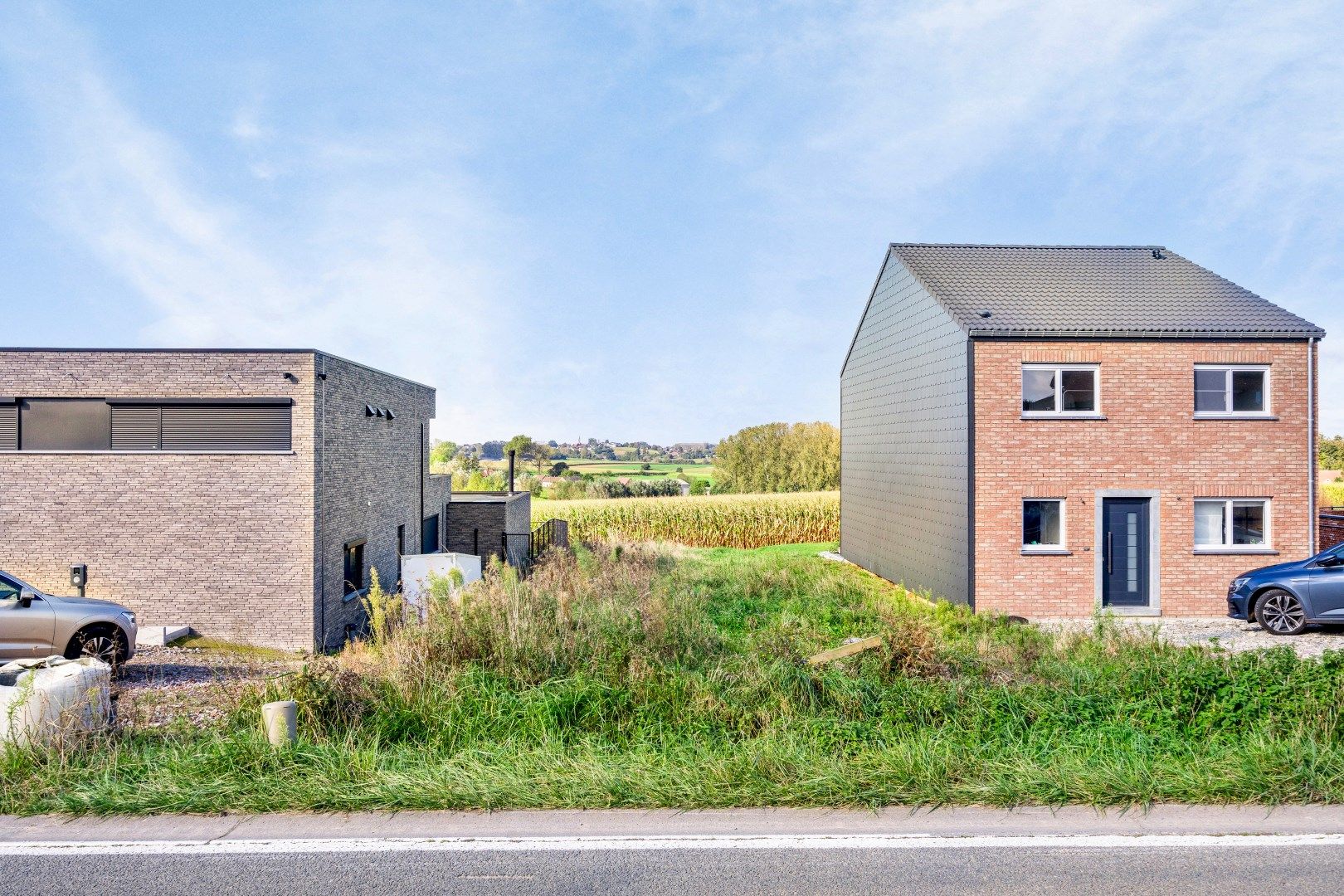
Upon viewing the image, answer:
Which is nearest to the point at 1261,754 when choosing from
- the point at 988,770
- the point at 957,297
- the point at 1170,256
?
the point at 988,770

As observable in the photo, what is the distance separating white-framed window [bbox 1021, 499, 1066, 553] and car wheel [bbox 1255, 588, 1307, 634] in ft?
10.8

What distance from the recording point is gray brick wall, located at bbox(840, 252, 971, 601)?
51.7ft

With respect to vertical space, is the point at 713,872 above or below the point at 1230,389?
below

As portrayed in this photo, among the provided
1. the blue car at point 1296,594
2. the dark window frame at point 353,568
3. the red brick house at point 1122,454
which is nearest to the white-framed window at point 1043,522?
the red brick house at point 1122,454

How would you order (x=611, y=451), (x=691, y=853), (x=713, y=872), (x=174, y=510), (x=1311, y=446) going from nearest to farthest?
(x=713, y=872)
(x=691, y=853)
(x=174, y=510)
(x=1311, y=446)
(x=611, y=451)

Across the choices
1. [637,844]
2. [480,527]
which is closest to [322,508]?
[480,527]

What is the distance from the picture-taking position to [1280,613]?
12883mm

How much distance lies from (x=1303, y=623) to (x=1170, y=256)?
9849 millimetres

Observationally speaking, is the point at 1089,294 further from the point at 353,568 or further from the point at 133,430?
the point at 133,430

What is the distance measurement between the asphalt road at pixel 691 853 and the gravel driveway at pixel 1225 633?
6.65 meters

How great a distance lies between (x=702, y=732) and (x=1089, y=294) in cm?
1492

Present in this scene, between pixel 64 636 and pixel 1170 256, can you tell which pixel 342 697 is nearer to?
pixel 64 636

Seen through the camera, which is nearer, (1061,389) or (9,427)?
(9,427)

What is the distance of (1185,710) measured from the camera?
21.2 ft
